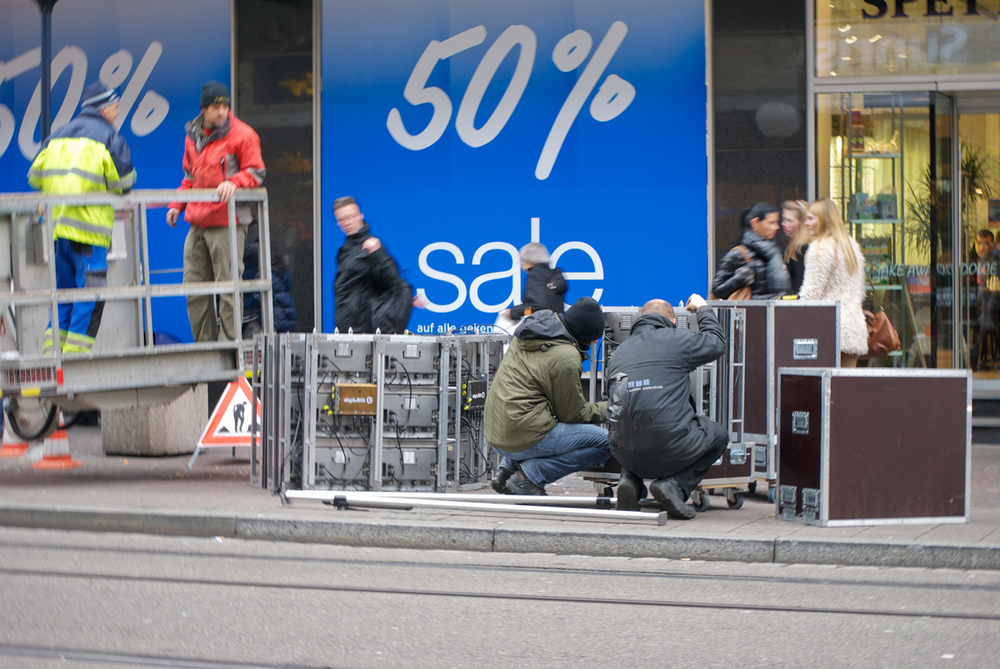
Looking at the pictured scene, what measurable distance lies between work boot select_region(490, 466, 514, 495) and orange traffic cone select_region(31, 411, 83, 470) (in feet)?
12.7

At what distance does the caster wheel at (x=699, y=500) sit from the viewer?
7.42 m

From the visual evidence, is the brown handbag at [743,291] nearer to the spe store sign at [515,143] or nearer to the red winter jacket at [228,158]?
the spe store sign at [515,143]

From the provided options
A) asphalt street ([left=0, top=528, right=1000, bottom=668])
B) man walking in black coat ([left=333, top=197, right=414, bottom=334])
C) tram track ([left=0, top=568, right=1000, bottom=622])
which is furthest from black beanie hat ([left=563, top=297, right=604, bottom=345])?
tram track ([left=0, top=568, right=1000, bottom=622])

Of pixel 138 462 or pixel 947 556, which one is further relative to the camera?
pixel 138 462

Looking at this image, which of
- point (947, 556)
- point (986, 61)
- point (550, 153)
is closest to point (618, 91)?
point (550, 153)

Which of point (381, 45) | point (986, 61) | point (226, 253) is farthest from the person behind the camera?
point (381, 45)

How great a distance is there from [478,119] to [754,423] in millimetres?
5681

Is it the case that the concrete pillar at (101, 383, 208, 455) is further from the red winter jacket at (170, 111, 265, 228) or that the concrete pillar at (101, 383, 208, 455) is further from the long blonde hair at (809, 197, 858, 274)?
the long blonde hair at (809, 197, 858, 274)

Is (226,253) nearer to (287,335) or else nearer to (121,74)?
(287,335)

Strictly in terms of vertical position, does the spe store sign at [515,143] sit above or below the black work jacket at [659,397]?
above

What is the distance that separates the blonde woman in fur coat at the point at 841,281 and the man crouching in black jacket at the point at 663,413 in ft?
5.77

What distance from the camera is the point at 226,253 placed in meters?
8.78

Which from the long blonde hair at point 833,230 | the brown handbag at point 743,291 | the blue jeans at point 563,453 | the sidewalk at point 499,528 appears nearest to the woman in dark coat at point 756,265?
the brown handbag at point 743,291

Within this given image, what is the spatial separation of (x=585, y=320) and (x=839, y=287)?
7.54ft
